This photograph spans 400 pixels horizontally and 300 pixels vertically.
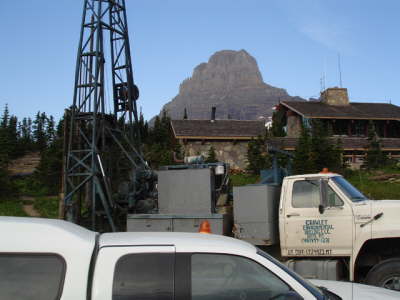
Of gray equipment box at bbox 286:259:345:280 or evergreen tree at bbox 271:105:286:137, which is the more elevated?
evergreen tree at bbox 271:105:286:137

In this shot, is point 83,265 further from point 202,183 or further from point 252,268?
point 202,183

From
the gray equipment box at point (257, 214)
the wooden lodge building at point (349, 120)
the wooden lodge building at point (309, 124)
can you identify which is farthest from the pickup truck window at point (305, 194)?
the wooden lodge building at point (309, 124)

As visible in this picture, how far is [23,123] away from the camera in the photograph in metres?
46.7

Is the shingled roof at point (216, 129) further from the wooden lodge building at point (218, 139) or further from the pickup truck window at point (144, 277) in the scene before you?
the pickup truck window at point (144, 277)

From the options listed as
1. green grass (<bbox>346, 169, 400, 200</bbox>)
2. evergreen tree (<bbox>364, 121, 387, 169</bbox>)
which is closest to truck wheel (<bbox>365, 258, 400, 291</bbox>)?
green grass (<bbox>346, 169, 400, 200</bbox>)

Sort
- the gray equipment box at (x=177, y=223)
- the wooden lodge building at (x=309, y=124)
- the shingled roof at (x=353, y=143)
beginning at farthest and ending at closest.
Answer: the wooden lodge building at (x=309, y=124)
the shingled roof at (x=353, y=143)
the gray equipment box at (x=177, y=223)

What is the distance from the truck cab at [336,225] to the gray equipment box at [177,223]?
1.15 meters

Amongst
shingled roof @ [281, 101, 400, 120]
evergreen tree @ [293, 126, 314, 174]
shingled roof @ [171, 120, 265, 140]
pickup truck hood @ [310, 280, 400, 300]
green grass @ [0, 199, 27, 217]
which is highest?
shingled roof @ [281, 101, 400, 120]

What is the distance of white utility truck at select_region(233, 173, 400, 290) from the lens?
675cm

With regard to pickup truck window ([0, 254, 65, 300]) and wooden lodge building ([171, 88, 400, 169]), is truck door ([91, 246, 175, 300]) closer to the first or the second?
pickup truck window ([0, 254, 65, 300])

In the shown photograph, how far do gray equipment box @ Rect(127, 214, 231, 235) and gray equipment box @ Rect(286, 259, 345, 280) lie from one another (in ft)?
4.80

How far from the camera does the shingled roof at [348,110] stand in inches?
1200

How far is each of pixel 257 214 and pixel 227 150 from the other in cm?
2295

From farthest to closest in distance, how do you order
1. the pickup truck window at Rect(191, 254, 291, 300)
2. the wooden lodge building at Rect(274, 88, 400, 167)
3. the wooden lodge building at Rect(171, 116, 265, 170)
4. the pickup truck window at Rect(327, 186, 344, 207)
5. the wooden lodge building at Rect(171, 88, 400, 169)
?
the wooden lodge building at Rect(171, 116, 265, 170)
the wooden lodge building at Rect(171, 88, 400, 169)
the wooden lodge building at Rect(274, 88, 400, 167)
the pickup truck window at Rect(327, 186, 344, 207)
the pickup truck window at Rect(191, 254, 291, 300)
